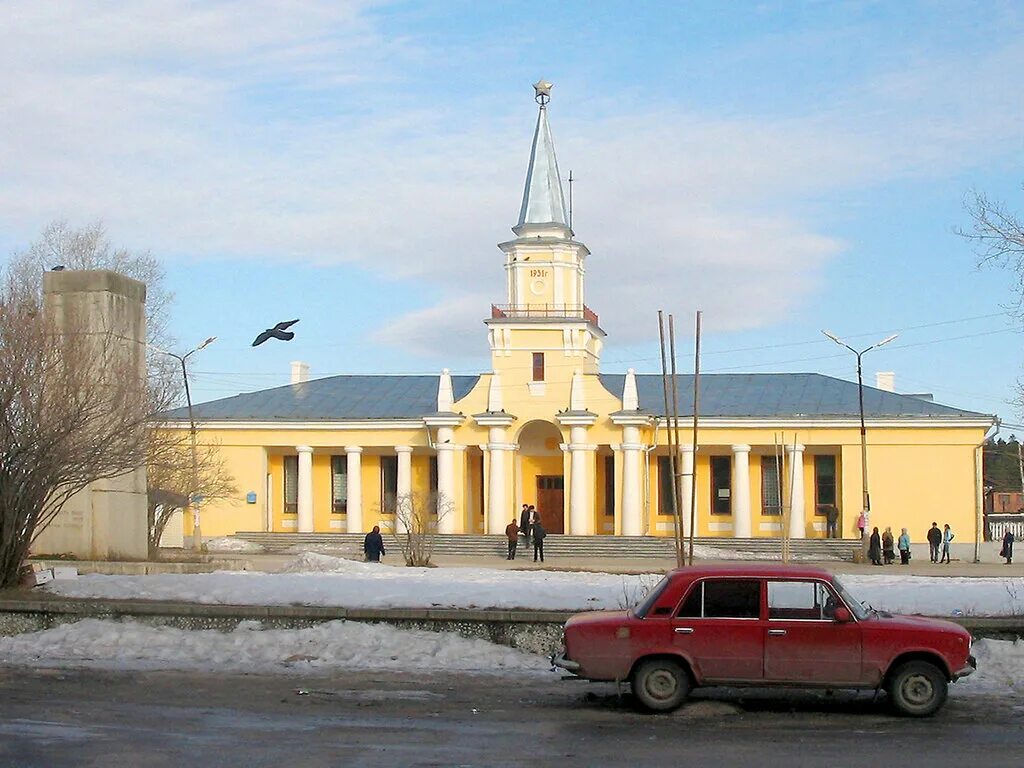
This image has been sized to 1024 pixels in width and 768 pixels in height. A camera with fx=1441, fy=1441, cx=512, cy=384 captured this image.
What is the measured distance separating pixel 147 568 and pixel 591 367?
34.3 meters

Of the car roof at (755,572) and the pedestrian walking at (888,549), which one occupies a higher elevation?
the car roof at (755,572)

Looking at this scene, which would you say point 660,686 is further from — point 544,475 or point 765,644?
point 544,475

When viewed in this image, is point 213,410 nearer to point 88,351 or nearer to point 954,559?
point 954,559

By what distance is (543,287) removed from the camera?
190 feet

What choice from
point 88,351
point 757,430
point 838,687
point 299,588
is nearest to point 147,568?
point 88,351

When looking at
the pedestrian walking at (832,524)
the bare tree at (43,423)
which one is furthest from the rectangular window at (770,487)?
the bare tree at (43,423)

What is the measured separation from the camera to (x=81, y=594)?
63.5 ft

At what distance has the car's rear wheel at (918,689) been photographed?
13328 millimetres

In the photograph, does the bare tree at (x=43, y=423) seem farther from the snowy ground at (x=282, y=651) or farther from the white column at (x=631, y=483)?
the white column at (x=631, y=483)

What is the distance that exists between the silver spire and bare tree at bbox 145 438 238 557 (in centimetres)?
1560

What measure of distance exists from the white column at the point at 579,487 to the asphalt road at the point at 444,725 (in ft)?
130

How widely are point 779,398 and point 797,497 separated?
4283 millimetres

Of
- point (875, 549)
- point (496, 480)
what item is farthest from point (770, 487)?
point (496, 480)

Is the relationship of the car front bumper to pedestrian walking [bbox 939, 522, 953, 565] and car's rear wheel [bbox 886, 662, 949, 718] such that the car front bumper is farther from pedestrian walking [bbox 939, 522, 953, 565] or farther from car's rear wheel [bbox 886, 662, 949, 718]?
pedestrian walking [bbox 939, 522, 953, 565]
